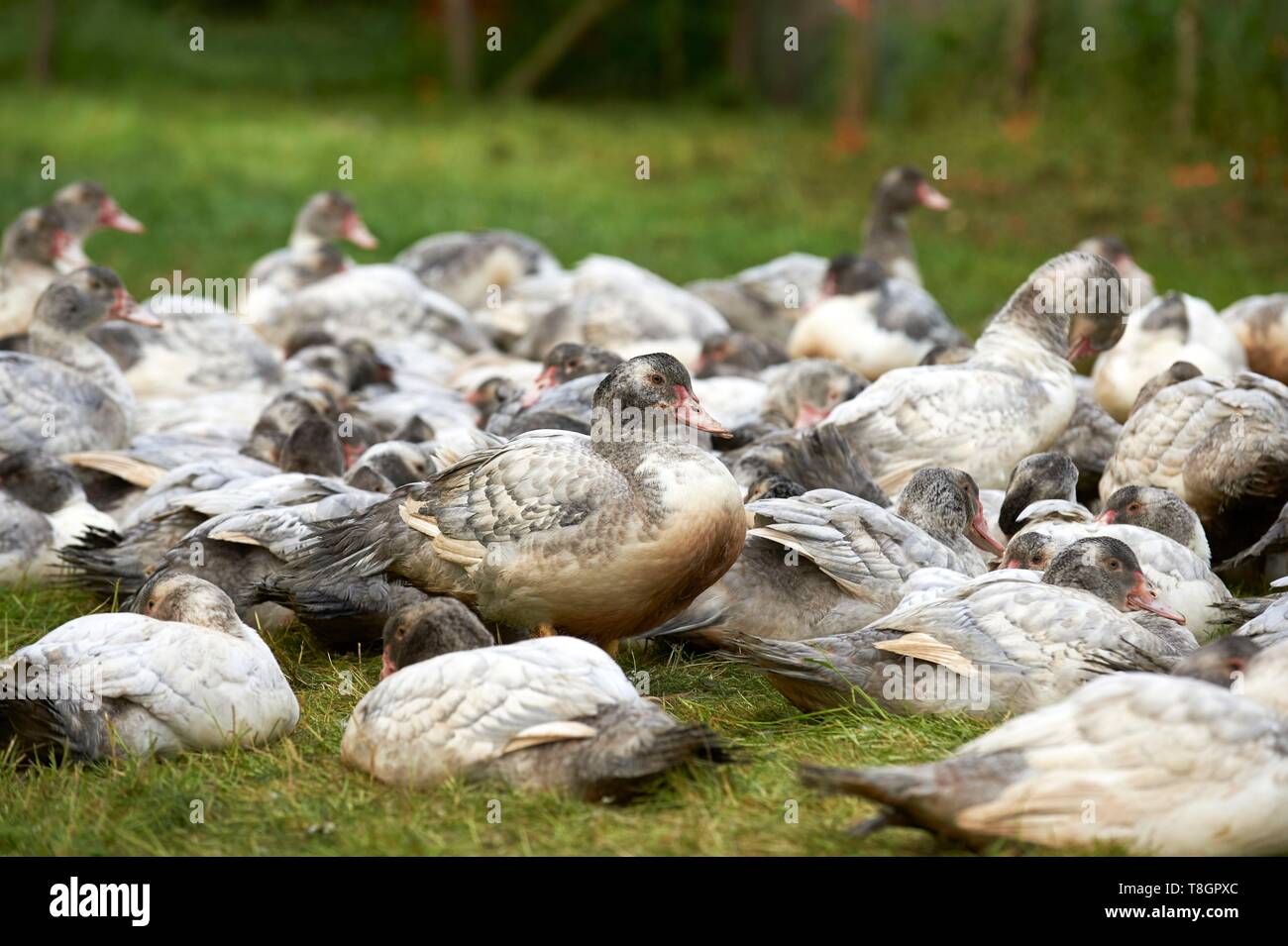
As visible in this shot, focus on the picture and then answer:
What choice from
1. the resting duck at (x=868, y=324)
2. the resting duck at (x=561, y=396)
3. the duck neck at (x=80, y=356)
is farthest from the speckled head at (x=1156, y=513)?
the duck neck at (x=80, y=356)

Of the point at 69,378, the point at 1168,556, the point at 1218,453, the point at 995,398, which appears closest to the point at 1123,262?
the point at 995,398

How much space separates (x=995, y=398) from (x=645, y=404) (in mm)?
2288

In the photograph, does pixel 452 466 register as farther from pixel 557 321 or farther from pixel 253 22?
pixel 253 22

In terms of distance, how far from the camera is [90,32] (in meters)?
25.9

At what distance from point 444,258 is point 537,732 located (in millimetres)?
7654

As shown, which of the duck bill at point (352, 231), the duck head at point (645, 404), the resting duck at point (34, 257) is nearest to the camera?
the duck head at point (645, 404)

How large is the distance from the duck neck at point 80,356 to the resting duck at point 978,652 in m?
4.19

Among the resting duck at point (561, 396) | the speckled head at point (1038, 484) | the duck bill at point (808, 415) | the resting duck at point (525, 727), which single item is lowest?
the resting duck at point (525, 727)

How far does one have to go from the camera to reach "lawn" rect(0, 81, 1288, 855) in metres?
4.27

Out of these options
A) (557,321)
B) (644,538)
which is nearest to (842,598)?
(644,538)

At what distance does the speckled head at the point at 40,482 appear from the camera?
6.79 meters

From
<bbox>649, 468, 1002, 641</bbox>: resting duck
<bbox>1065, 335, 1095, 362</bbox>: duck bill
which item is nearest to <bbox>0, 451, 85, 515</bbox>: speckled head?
<bbox>649, 468, 1002, 641</bbox>: resting duck

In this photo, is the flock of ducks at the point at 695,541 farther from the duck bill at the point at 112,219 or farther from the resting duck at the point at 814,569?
the duck bill at the point at 112,219

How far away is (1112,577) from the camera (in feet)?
17.3
